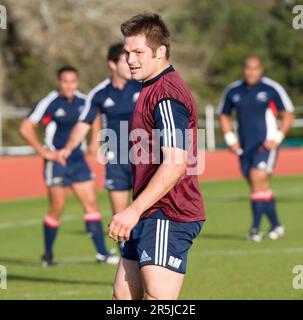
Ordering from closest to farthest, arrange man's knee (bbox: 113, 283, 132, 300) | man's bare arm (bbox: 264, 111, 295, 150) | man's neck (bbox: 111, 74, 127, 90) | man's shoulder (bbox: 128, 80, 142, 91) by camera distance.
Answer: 1. man's knee (bbox: 113, 283, 132, 300)
2. man's shoulder (bbox: 128, 80, 142, 91)
3. man's neck (bbox: 111, 74, 127, 90)
4. man's bare arm (bbox: 264, 111, 295, 150)

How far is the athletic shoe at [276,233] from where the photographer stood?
46.2 ft

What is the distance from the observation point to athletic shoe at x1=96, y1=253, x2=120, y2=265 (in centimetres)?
1230

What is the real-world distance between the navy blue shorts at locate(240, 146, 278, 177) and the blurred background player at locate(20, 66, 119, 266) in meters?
2.52

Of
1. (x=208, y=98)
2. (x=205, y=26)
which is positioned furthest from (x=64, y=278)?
(x=205, y=26)

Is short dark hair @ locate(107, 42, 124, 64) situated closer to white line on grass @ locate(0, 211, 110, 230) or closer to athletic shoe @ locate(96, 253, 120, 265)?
athletic shoe @ locate(96, 253, 120, 265)

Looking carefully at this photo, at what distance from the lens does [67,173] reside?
12.6 metres

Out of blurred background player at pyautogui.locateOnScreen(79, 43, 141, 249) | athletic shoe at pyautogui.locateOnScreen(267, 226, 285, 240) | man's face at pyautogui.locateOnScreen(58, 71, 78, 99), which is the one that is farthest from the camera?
athletic shoe at pyautogui.locateOnScreen(267, 226, 285, 240)

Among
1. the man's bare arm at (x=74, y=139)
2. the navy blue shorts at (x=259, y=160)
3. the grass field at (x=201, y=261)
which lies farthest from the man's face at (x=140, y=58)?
the navy blue shorts at (x=259, y=160)

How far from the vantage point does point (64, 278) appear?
11250 millimetres

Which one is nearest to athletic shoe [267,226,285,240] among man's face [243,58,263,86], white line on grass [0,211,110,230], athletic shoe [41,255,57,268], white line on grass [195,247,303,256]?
white line on grass [195,247,303,256]

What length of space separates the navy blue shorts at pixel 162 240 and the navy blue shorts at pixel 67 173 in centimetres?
612

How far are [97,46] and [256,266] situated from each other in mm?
22094

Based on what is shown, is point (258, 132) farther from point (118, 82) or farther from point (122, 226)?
point (122, 226)

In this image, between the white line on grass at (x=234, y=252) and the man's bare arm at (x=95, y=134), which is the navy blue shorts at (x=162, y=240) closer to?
the man's bare arm at (x=95, y=134)
